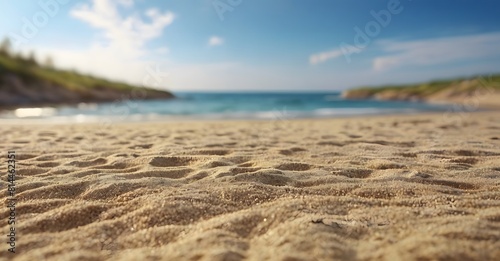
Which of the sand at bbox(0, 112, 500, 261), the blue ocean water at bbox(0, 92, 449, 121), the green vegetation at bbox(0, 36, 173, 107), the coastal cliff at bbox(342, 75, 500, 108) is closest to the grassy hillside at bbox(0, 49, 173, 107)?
the green vegetation at bbox(0, 36, 173, 107)

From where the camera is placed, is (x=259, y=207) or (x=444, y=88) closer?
(x=259, y=207)

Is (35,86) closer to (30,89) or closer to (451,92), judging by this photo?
(30,89)

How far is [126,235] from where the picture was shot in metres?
1.63

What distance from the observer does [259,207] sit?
6.20ft

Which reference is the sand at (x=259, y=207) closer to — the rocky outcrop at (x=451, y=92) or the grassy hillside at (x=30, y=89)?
the grassy hillside at (x=30, y=89)

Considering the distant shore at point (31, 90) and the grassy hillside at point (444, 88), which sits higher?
the grassy hillside at point (444, 88)

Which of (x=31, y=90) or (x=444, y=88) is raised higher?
(x=444, y=88)

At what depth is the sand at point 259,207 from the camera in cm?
146

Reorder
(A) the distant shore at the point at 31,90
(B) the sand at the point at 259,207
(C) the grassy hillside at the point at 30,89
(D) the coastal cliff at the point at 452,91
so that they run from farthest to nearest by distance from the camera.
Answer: (D) the coastal cliff at the point at 452,91
(C) the grassy hillside at the point at 30,89
(A) the distant shore at the point at 31,90
(B) the sand at the point at 259,207

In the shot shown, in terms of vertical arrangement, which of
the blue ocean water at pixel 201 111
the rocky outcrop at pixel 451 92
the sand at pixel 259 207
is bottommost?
the sand at pixel 259 207

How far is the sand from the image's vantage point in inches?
57.6

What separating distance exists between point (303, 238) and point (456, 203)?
3.26ft

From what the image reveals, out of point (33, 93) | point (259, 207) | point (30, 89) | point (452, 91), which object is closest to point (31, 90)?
point (30, 89)

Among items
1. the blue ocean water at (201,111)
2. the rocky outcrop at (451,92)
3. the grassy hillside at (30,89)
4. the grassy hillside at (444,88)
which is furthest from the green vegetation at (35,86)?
the grassy hillside at (444,88)
